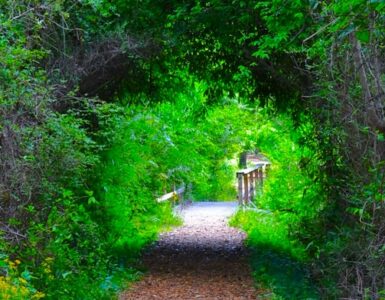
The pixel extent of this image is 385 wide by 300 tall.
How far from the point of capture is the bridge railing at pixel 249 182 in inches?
830

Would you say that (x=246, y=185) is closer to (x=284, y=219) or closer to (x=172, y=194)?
(x=172, y=194)

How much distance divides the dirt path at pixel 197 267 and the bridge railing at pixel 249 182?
2.62 meters

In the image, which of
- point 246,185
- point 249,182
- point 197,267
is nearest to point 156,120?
point 197,267

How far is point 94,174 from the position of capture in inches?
458

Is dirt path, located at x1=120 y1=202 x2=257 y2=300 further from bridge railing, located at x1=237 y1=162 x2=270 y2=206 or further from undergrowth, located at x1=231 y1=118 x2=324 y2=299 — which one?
bridge railing, located at x1=237 y1=162 x2=270 y2=206

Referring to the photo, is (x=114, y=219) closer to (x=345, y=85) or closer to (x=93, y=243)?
(x=93, y=243)

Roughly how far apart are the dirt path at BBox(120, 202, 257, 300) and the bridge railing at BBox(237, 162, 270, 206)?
103 inches

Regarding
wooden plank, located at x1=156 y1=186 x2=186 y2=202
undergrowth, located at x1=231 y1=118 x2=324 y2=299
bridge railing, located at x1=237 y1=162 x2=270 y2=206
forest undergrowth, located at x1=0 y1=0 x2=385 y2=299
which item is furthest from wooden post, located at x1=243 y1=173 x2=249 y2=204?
forest undergrowth, located at x1=0 y1=0 x2=385 y2=299

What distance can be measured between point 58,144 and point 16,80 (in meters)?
0.99

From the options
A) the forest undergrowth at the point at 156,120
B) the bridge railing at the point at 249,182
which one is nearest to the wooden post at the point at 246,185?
the bridge railing at the point at 249,182

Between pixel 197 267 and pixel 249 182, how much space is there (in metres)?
10.1

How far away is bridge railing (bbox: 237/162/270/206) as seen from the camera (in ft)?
69.2

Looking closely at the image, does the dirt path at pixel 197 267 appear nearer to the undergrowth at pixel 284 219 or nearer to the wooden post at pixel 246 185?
the undergrowth at pixel 284 219

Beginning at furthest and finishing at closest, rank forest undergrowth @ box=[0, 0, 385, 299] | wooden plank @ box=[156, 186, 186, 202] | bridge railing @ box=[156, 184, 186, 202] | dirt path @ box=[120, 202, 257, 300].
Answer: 1. bridge railing @ box=[156, 184, 186, 202]
2. wooden plank @ box=[156, 186, 186, 202]
3. dirt path @ box=[120, 202, 257, 300]
4. forest undergrowth @ box=[0, 0, 385, 299]
